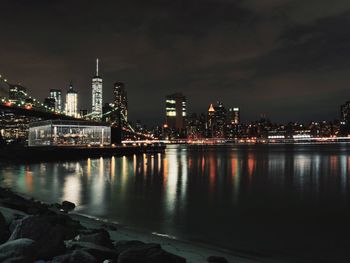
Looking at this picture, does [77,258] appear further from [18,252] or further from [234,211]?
[234,211]

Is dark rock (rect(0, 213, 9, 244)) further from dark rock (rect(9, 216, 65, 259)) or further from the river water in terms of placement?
the river water

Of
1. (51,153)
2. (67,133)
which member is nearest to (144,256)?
(51,153)

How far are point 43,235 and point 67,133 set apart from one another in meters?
81.2

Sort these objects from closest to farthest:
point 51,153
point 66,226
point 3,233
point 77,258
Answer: point 77,258 → point 3,233 → point 66,226 → point 51,153

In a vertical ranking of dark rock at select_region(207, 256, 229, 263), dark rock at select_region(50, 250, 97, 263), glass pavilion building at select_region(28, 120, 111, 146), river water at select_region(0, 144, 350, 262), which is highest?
glass pavilion building at select_region(28, 120, 111, 146)

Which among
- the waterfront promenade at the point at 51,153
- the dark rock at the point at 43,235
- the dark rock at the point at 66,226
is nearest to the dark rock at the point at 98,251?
the dark rock at the point at 43,235

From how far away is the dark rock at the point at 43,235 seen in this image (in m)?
6.41

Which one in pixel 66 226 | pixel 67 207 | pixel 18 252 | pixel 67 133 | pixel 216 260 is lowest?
pixel 67 207

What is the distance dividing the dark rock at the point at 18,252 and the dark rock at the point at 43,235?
1.39 feet

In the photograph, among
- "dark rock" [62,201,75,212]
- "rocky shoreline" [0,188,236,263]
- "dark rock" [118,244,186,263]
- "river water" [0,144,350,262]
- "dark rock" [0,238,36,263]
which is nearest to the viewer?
"dark rock" [0,238,36,263]

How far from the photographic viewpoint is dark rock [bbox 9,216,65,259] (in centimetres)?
641

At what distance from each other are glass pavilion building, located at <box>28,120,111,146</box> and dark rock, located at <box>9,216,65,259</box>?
253ft

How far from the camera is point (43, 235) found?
6570 millimetres

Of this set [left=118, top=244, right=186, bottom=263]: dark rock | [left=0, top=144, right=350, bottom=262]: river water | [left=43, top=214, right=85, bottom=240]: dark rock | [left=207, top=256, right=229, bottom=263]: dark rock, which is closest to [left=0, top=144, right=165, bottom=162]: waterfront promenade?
[left=0, top=144, right=350, bottom=262]: river water
